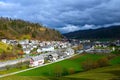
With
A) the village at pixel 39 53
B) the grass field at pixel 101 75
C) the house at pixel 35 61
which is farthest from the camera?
the village at pixel 39 53

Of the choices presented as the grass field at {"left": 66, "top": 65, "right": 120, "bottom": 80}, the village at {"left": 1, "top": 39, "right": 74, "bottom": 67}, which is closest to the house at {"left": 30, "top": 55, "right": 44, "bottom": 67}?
the village at {"left": 1, "top": 39, "right": 74, "bottom": 67}

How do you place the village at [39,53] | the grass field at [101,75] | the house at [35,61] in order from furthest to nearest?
1. the village at [39,53]
2. the house at [35,61]
3. the grass field at [101,75]

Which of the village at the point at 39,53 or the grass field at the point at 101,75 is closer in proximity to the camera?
the grass field at the point at 101,75

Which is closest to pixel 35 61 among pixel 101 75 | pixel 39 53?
pixel 39 53

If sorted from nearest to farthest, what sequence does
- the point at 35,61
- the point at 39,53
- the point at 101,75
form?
the point at 101,75 < the point at 35,61 < the point at 39,53

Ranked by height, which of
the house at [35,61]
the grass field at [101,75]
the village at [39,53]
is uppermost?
the village at [39,53]

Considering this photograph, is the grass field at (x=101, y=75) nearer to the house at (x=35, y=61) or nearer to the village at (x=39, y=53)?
the house at (x=35, y=61)

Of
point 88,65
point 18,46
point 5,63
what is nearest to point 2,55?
point 5,63

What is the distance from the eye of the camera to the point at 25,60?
4599 inches

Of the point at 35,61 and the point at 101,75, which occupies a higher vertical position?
the point at 35,61

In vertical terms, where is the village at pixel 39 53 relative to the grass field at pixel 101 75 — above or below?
above

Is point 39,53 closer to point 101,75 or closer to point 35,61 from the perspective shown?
point 35,61

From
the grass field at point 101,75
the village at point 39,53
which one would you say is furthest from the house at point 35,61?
the grass field at point 101,75

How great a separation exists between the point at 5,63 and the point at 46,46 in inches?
2943
